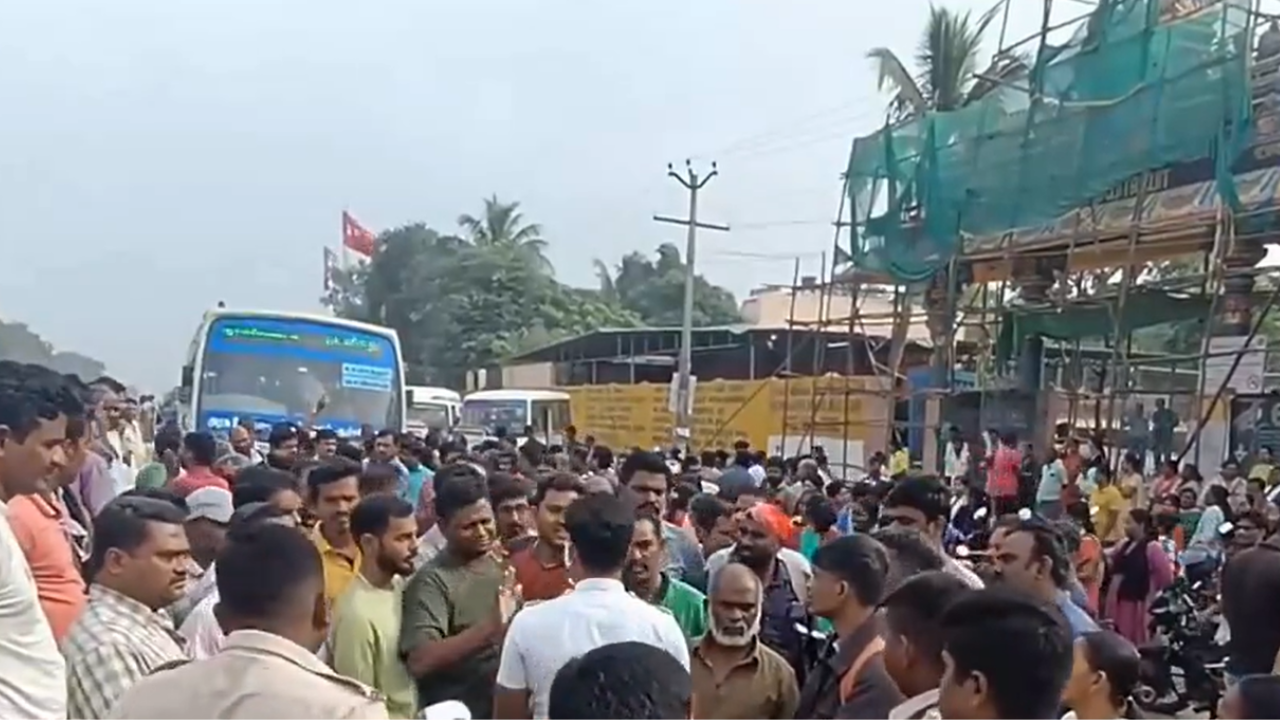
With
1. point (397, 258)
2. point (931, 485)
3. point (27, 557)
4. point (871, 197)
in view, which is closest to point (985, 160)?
point (871, 197)

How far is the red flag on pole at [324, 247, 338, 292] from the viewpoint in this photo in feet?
232

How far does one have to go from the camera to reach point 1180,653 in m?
9.52

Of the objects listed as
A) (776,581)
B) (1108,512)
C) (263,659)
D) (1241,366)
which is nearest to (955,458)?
(1241,366)

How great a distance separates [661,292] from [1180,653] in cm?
5100

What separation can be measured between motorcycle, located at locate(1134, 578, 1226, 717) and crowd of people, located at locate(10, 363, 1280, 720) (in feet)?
6.27

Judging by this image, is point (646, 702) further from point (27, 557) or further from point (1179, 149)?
point (1179, 149)

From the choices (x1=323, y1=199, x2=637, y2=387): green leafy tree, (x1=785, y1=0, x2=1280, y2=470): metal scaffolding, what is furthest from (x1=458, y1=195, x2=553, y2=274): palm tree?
(x1=785, y1=0, x2=1280, y2=470): metal scaffolding

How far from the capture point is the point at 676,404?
80.8 feet

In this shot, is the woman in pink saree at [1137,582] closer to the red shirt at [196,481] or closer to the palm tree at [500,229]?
the red shirt at [196,481]

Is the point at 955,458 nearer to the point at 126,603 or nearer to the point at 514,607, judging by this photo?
the point at 514,607

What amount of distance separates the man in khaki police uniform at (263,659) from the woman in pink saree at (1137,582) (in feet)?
26.5

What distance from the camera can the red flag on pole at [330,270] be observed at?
70.6m

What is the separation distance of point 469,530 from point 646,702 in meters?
2.39

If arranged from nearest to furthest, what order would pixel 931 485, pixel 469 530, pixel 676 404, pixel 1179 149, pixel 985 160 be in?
pixel 469 530 → pixel 931 485 → pixel 1179 149 → pixel 985 160 → pixel 676 404
